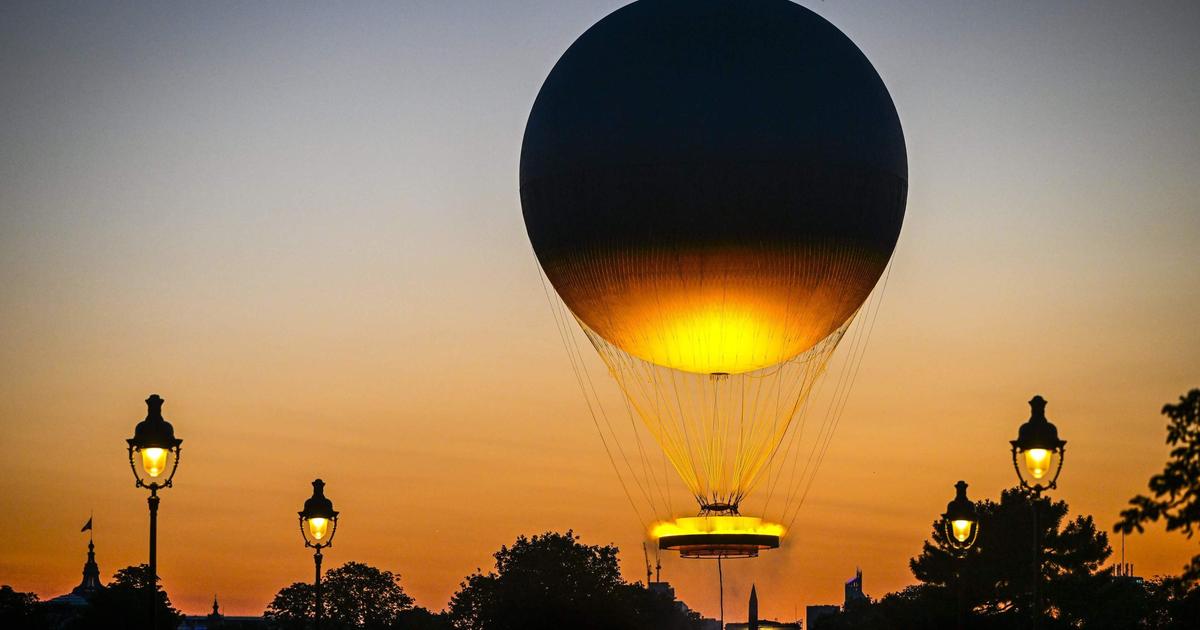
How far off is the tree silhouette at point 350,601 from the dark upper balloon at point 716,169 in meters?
117

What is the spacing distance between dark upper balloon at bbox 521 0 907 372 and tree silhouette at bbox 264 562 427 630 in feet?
385

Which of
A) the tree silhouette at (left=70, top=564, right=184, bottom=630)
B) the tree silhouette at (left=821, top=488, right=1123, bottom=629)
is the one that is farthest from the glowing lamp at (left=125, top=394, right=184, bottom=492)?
the tree silhouette at (left=70, top=564, right=184, bottom=630)

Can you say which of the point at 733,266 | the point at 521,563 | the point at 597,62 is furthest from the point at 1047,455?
the point at 521,563

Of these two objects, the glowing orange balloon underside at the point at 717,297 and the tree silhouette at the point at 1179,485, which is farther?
the glowing orange balloon underside at the point at 717,297

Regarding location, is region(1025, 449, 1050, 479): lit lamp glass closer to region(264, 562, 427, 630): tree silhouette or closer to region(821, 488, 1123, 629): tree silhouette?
region(821, 488, 1123, 629): tree silhouette

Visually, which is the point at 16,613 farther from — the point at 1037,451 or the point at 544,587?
the point at 1037,451

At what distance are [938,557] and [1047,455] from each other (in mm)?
100854

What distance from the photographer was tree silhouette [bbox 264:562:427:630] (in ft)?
552

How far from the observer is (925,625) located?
94.1 metres

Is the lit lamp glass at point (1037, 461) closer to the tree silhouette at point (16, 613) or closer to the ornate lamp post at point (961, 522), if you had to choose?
the ornate lamp post at point (961, 522)

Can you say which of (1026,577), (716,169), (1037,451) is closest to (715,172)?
(716,169)

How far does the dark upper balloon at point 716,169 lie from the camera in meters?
50.5

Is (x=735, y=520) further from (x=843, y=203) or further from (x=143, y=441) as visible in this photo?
(x=143, y=441)

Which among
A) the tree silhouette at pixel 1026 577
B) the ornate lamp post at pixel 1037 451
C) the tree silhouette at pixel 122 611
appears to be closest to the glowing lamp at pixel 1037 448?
the ornate lamp post at pixel 1037 451
